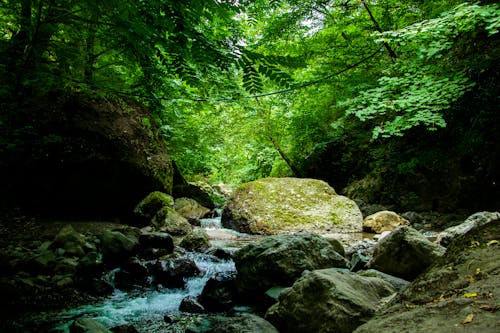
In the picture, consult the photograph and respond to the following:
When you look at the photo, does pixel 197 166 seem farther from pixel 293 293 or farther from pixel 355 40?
pixel 293 293

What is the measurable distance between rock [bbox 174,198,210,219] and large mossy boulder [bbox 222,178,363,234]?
3.88 feet

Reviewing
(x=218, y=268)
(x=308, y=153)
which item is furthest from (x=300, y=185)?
(x=218, y=268)

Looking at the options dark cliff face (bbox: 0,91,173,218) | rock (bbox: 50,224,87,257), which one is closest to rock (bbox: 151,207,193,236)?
dark cliff face (bbox: 0,91,173,218)

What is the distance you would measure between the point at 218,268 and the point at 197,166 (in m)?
9.15

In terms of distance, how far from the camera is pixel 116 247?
17.8 ft

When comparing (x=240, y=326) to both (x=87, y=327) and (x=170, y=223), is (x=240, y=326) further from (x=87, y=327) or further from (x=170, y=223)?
(x=170, y=223)

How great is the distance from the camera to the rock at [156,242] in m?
5.91

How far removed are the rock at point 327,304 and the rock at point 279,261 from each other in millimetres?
908

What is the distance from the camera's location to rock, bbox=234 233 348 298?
13.2 ft

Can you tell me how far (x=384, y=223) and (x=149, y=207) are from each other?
6481 mm

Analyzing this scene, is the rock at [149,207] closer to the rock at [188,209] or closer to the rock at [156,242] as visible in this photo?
the rock at [188,209]

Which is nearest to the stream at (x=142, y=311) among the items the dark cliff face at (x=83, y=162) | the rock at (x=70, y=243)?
the rock at (x=70, y=243)

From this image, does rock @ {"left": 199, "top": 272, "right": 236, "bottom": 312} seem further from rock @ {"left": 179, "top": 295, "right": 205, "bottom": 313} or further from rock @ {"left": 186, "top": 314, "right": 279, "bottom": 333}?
A: rock @ {"left": 186, "top": 314, "right": 279, "bottom": 333}

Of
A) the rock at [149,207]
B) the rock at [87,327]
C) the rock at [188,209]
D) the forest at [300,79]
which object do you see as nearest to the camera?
the forest at [300,79]
